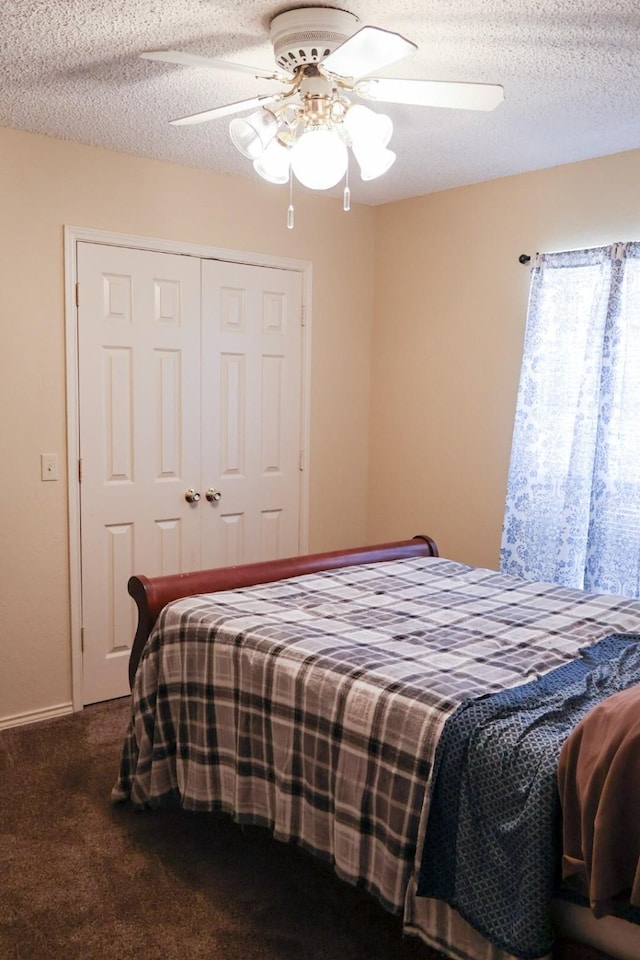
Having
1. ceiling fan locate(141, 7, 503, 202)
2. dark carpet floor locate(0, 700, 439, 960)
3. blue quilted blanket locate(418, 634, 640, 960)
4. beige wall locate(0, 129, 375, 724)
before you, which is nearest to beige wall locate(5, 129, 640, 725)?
beige wall locate(0, 129, 375, 724)

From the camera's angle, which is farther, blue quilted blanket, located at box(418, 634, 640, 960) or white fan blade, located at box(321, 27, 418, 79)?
white fan blade, located at box(321, 27, 418, 79)

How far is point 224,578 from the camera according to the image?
281 cm

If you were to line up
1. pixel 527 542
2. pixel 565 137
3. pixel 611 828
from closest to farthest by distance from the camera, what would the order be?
pixel 611 828 → pixel 565 137 → pixel 527 542

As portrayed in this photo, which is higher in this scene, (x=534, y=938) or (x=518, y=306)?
(x=518, y=306)

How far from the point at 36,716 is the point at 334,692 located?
202 centimetres

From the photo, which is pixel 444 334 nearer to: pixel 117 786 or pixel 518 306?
pixel 518 306

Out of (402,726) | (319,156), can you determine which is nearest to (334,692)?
(402,726)

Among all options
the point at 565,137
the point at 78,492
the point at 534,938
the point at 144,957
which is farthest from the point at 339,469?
the point at 534,938

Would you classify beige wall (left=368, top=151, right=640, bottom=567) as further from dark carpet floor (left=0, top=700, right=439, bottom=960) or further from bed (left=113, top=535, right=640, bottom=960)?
dark carpet floor (left=0, top=700, right=439, bottom=960)

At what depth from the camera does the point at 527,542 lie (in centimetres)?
371

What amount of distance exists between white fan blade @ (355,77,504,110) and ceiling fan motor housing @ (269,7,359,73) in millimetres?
149

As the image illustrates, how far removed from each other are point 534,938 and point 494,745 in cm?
35

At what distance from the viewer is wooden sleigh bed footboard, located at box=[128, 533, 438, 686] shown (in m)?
2.60

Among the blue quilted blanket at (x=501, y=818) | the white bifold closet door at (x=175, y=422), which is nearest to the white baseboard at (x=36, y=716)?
the white bifold closet door at (x=175, y=422)
